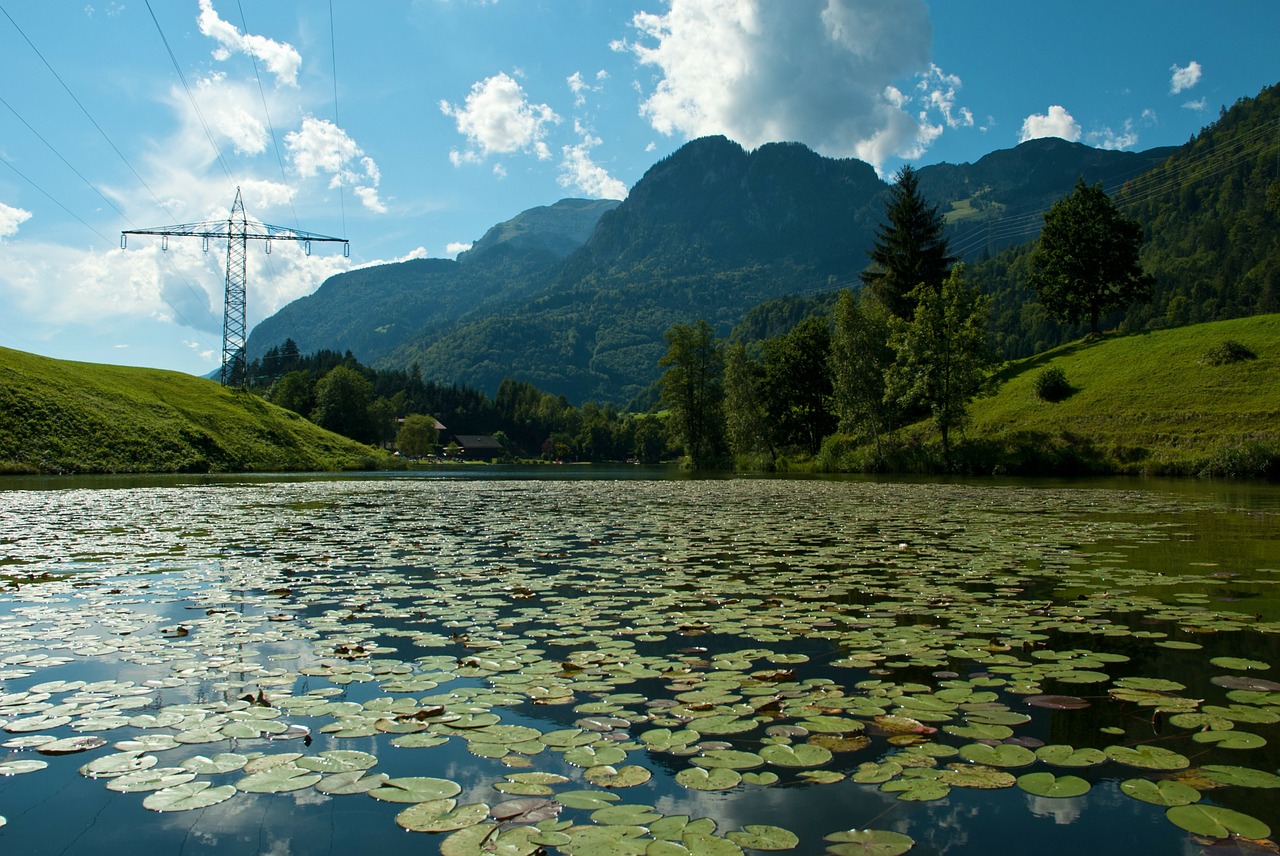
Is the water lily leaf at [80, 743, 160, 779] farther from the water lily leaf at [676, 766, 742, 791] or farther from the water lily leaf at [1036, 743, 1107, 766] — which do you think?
the water lily leaf at [1036, 743, 1107, 766]

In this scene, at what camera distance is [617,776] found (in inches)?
149

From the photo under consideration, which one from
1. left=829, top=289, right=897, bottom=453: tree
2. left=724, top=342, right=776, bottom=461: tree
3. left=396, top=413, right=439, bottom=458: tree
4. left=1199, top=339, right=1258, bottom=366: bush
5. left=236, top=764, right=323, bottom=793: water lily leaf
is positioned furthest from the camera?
left=396, top=413, right=439, bottom=458: tree

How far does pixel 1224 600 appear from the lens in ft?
26.1

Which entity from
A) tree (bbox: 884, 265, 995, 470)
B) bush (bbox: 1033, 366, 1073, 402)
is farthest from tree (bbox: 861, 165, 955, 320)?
bush (bbox: 1033, 366, 1073, 402)

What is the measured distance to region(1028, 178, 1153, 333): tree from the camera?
6131 cm

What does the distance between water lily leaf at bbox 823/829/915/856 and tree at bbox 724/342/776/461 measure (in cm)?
6457

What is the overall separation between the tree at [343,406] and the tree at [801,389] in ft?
218

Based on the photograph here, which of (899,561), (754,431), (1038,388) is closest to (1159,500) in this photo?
(899,561)

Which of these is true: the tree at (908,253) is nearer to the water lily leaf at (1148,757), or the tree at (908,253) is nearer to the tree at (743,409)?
the tree at (743,409)

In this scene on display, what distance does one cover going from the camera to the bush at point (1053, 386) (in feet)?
168

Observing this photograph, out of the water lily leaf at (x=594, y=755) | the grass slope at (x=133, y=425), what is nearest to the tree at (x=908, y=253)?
the grass slope at (x=133, y=425)

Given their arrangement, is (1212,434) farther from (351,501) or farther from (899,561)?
(351,501)

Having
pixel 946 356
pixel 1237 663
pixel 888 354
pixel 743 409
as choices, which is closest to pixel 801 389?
pixel 743 409

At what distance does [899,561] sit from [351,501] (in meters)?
21.2
